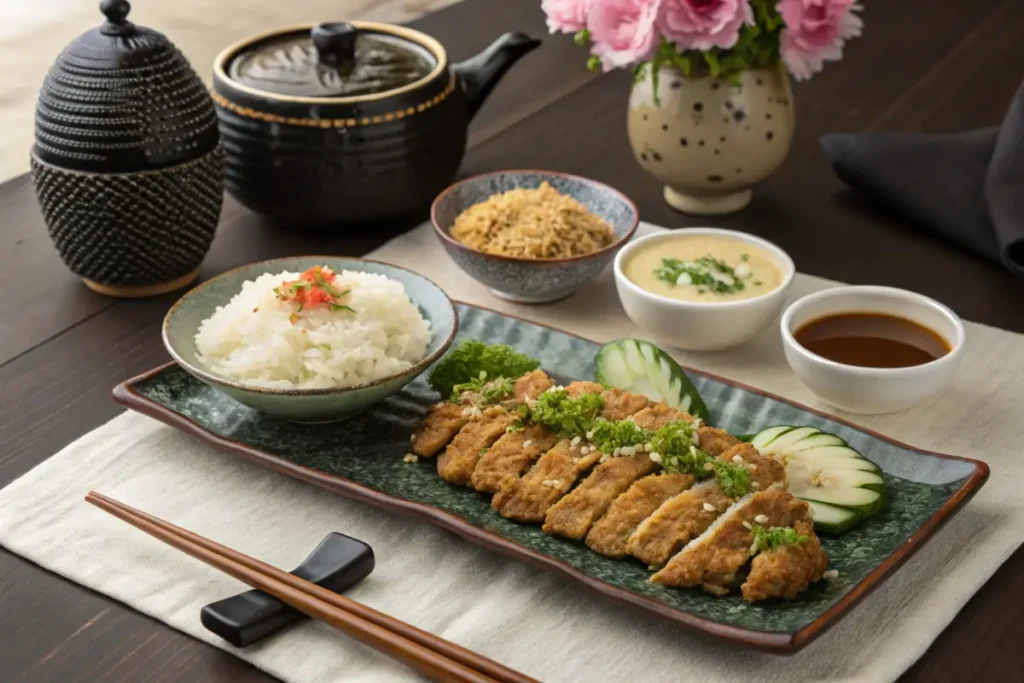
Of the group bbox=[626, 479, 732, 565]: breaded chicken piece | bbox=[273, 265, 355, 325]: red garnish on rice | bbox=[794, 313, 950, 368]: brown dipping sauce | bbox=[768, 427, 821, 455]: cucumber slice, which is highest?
bbox=[273, 265, 355, 325]: red garnish on rice

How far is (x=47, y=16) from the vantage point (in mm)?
6328

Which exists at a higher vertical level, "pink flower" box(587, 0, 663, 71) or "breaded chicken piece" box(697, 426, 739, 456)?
"pink flower" box(587, 0, 663, 71)

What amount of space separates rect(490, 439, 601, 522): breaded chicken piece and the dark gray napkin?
1.19 metres

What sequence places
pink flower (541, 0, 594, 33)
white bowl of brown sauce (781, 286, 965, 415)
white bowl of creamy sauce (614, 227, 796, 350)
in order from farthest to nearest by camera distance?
pink flower (541, 0, 594, 33) → white bowl of creamy sauce (614, 227, 796, 350) → white bowl of brown sauce (781, 286, 965, 415)

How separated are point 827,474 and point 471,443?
0.55m

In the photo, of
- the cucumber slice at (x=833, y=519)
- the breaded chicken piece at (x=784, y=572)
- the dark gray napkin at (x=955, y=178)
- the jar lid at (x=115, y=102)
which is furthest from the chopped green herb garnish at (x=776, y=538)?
the jar lid at (x=115, y=102)

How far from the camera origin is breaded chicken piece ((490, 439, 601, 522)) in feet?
5.99

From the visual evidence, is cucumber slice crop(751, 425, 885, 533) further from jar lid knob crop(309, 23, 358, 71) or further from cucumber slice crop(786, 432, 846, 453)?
jar lid knob crop(309, 23, 358, 71)

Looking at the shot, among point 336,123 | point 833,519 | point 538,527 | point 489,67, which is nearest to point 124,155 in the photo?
point 336,123

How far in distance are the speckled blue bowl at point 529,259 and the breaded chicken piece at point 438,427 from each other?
501mm

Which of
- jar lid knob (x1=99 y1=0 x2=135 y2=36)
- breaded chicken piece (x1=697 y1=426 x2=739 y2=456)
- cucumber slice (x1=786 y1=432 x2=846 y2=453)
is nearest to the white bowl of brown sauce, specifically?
cucumber slice (x1=786 y1=432 x2=846 y2=453)

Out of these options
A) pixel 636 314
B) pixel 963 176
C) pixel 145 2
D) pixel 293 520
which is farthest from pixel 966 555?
pixel 145 2

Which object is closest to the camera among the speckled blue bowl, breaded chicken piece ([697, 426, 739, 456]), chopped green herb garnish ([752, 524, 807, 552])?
chopped green herb garnish ([752, 524, 807, 552])

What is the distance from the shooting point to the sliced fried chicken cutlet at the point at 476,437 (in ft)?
6.33
